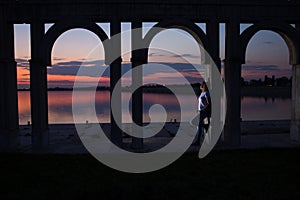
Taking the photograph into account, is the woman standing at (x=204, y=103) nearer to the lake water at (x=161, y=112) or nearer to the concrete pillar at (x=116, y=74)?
the concrete pillar at (x=116, y=74)

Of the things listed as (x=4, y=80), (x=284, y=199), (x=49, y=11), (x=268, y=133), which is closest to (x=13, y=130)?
(x=4, y=80)

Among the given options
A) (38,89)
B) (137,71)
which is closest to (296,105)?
(137,71)

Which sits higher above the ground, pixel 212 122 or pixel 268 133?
pixel 212 122

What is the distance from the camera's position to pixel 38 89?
980cm

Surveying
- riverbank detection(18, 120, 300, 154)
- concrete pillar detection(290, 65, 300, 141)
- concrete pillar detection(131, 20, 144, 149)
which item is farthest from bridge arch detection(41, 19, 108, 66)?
concrete pillar detection(290, 65, 300, 141)

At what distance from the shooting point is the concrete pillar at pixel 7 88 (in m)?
9.87

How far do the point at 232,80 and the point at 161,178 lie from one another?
540 centimetres

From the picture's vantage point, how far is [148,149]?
395 inches

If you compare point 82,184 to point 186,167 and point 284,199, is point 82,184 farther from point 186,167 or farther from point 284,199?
point 284,199

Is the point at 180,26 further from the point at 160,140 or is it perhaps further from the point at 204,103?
the point at 160,140

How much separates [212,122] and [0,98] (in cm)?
881

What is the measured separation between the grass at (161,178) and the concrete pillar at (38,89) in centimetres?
127

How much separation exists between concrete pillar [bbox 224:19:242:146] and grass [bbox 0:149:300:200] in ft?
5.34

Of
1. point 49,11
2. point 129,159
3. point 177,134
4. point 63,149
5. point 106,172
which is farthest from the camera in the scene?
point 177,134
